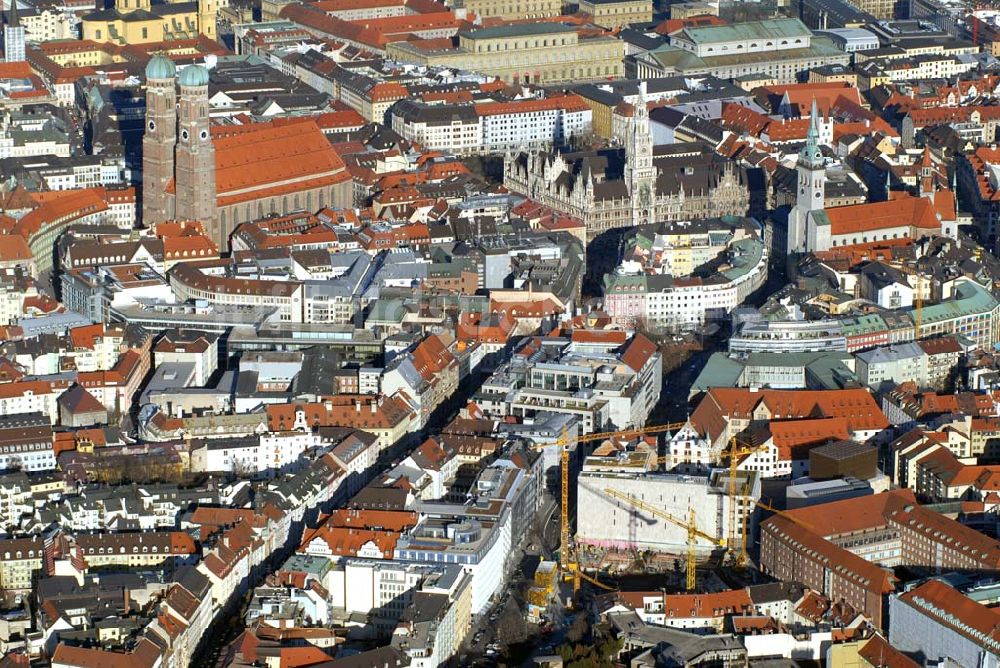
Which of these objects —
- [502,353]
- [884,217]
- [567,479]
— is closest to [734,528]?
[567,479]

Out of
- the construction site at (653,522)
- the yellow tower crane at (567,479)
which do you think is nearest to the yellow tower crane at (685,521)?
the construction site at (653,522)

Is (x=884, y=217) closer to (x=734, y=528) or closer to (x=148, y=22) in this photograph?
(x=734, y=528)

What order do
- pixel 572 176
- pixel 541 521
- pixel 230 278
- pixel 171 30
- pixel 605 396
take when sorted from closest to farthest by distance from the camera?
pixel 541 521 < pixel 605 396 < pixel 230 278 < pixel 572 176 < pixel 171 30

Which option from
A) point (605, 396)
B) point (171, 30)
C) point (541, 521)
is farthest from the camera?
point (171, 30)

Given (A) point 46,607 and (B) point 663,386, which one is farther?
(B) point 663,386

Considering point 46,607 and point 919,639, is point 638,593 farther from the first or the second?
point 46,607

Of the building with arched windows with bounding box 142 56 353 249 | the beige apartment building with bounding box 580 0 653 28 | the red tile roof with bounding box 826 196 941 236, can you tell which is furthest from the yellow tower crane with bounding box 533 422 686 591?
the beige apartment building with bounding box 580 0 653 28

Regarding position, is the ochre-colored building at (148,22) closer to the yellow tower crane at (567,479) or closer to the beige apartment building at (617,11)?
the beige apartment building at (617,11)

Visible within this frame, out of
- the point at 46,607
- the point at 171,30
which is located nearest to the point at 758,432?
the point at 46,607
